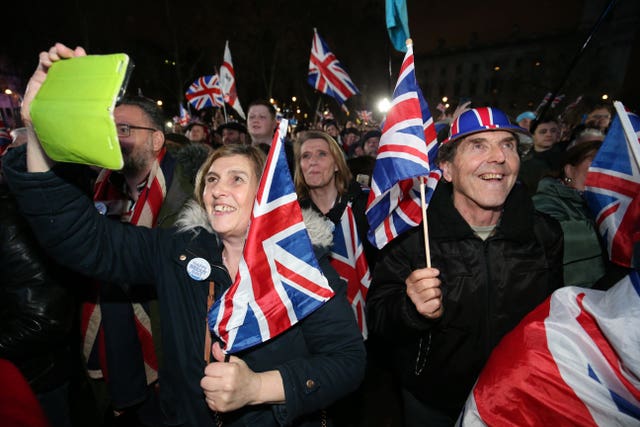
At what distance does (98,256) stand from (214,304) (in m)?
0.70

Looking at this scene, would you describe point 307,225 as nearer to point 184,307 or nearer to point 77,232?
point 184,307

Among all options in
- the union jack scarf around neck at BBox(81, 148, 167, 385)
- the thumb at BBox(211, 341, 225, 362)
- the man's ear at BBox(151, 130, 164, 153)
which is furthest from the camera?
the man's ear at BBox(151, 130, 164, 153)

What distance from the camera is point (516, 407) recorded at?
1.37m

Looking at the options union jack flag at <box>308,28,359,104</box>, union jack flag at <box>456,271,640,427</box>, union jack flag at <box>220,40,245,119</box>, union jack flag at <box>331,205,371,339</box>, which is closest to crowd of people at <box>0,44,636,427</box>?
union jack flag at <box>456,271,640,427</box>

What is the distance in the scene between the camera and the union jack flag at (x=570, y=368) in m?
1.21

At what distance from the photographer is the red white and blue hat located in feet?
7.39

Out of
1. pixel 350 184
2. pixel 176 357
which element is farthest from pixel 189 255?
pixel 350 184

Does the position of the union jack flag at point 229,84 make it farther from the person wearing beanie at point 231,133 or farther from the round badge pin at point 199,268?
the round badge pin at point 199,268

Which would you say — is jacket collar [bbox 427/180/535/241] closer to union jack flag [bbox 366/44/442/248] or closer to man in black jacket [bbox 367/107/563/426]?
man in black jacket [bbox 367/107/563/426]

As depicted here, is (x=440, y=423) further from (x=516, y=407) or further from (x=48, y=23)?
(x=48, y=23)

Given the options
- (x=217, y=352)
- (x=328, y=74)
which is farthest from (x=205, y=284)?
(x=328, y=74)

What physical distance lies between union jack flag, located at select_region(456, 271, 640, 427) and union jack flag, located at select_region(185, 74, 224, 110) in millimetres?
8988

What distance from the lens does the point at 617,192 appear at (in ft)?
7.20

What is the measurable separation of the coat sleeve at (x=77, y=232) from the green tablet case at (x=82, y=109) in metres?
0.23
